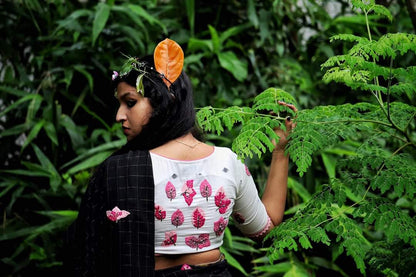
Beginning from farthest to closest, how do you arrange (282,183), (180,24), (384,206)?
(180,24)
(282,183)
(384,206)

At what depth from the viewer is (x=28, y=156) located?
3225 mm

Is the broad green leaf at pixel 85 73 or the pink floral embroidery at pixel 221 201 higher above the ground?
the broad green leaf at pixel 85 73

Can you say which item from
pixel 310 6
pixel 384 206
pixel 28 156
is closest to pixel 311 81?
pixel 310 6

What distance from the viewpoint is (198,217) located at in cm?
150

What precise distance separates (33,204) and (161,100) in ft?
5.88

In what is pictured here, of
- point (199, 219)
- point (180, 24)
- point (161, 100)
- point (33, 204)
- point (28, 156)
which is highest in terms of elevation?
point (180, 24)

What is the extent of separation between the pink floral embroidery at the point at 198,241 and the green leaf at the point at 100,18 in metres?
1.71

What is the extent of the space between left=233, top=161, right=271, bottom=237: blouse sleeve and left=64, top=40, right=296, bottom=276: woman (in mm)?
11

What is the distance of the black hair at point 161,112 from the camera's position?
152 cm

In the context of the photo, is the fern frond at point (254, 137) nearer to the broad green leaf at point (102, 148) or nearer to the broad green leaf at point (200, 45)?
the broad green leaf at point (102, 148)

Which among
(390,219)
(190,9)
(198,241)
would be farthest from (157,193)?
(190,9)

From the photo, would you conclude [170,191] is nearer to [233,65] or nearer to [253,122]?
[253,122]

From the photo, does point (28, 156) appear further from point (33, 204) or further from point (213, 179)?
point (213, 179)

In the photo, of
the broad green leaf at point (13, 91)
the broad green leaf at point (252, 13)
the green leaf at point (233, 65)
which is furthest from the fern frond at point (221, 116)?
the broad green leaf at point (252, 13)
